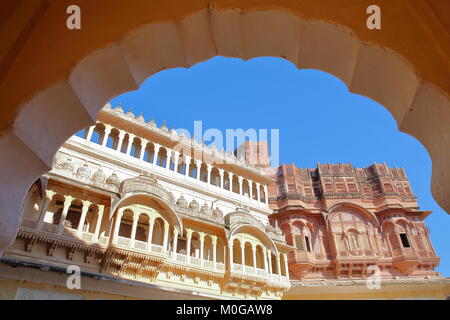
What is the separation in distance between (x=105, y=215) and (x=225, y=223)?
22.2 ft

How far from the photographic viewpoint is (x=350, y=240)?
2416 centimetres

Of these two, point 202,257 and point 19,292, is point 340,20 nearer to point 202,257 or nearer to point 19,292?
point 19,292

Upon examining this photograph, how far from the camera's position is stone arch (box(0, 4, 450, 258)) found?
1.95m

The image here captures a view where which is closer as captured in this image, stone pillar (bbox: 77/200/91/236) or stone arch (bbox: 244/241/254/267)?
stone pillar (bbox: 77/200/91/236)

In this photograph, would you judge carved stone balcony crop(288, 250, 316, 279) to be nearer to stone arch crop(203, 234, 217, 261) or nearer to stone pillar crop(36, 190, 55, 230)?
stone arch crop(203, 234, 217, 261)

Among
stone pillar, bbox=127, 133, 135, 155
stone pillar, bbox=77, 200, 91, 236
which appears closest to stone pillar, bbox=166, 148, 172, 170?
stone pillar, bbox=127, 133, 135, 155

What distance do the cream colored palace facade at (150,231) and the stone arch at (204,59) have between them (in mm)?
10573

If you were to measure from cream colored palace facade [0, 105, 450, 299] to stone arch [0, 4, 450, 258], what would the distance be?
10.6m

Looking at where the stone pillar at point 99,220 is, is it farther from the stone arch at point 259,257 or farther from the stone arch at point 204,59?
the stone arch at point 204,59

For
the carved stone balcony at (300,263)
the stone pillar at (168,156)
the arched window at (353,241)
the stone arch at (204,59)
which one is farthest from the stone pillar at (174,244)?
the arched window at (353,241)

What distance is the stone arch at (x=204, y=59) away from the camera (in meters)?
1.95

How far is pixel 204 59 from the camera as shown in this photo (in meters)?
2.74

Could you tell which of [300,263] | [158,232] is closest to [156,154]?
[158,232]
